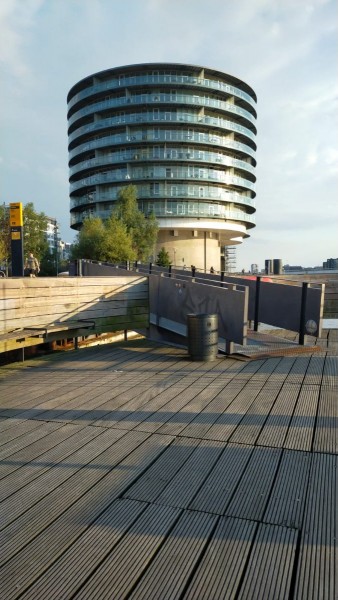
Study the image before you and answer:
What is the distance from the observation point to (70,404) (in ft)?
17.9

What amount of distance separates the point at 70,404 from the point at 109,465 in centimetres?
197

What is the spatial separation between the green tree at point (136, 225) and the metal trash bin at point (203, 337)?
34.6 m

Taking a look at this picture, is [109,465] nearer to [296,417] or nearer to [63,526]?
[63,526]

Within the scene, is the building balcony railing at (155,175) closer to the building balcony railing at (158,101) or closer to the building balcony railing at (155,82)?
the building balcony railing at (158,101)

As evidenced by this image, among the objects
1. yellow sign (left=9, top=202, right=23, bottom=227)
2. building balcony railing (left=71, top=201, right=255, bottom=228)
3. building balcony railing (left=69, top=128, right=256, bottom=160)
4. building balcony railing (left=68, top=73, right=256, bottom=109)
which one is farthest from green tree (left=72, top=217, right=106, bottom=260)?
building balcony railing (left=68, top=73, right=256, bottom=109)

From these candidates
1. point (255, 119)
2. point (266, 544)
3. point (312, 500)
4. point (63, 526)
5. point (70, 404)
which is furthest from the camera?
point (255, 119)

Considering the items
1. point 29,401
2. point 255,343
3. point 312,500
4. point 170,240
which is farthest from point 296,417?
point 170,240

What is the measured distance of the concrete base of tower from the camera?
220ft

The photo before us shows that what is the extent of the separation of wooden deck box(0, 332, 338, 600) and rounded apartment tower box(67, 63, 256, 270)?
59.0 m

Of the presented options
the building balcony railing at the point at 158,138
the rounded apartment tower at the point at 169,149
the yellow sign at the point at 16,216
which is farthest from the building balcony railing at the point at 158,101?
the yellow sign at the point at 16,216

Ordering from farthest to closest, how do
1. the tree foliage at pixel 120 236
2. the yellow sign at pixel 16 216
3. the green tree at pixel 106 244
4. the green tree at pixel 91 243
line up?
1. the green tree at pixel 91 243
2. the tree foliage at pixel 120 236
3. the green tree at pixel 106 244
4. the yellow sign at pixel 16 216

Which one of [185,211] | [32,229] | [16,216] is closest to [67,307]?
[16,216]

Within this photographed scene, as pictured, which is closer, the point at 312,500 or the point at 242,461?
the point at 312,500

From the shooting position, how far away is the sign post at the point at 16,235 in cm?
2620
